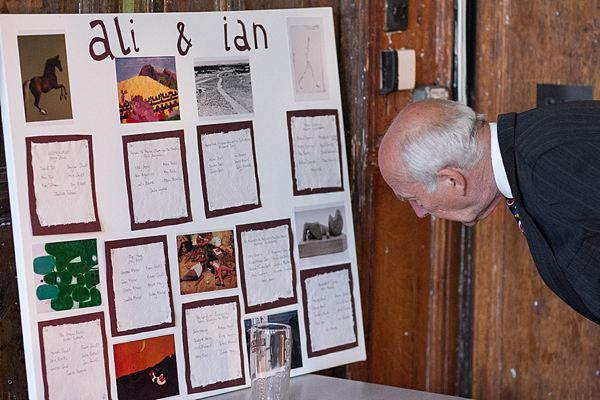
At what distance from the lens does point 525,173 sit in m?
1.56

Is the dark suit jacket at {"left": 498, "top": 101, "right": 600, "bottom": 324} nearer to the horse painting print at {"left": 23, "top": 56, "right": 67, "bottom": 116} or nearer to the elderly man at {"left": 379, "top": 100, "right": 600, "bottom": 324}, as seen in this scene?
the elderly man at {"left": 379, "top": 100, "right": 600, "bottom": 324}

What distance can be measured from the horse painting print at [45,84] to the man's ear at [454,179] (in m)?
0.78

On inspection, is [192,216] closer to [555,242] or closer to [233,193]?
[233,193]

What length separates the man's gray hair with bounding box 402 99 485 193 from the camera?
→ 1.62 meters

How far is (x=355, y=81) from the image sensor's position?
2.14m

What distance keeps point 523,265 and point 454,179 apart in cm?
92

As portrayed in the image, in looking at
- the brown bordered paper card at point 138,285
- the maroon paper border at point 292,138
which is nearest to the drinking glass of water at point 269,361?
the brown bordered paper card at point 138,285

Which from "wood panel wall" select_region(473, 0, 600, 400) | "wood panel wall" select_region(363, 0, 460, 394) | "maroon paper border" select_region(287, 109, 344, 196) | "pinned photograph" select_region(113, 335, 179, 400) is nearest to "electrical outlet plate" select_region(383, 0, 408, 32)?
"wood panel wall" select_region(363, 0, 460, 394)

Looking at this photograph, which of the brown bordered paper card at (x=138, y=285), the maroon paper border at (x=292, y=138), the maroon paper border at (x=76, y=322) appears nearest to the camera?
the maroon paper border at (x=76, y=322)

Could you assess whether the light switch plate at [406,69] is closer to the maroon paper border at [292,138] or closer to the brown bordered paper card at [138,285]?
the maroon paper border at [292,138]

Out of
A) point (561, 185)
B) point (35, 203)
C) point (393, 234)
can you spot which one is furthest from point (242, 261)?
point (561, 185)

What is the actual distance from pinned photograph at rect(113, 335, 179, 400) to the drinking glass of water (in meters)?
0.18

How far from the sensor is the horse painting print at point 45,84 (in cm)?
151

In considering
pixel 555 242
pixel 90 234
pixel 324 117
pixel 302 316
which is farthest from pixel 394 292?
pixel 90 234
